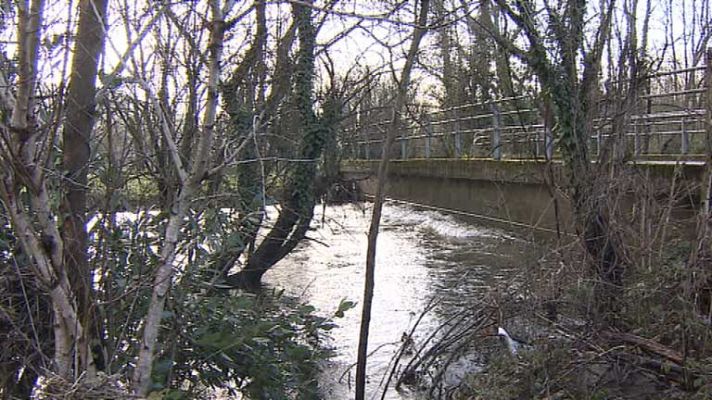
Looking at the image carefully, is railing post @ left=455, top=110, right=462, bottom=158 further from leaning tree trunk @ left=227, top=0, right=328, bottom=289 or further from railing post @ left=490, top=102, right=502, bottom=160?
leaning tree trunk @ left=227, top=0, right=328, bottom=289

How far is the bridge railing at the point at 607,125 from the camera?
6098 millimetres

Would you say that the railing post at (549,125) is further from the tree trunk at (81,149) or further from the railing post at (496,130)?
the railing post at (496,130)

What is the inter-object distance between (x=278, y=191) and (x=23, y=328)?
5.03 m

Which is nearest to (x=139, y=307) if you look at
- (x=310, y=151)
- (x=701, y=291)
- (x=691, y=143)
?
(x=701, y=291)

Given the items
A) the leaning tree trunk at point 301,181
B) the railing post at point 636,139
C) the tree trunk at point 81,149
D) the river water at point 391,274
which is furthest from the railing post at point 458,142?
the tree trunk at point 81,149

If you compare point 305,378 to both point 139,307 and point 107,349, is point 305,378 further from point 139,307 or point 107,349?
point 107,349

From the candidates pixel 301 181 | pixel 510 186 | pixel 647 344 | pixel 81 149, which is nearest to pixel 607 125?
pixel 647 344

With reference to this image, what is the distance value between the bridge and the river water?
0.61 m

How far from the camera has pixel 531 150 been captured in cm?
738

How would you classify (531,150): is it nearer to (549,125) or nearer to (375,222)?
(549,125)

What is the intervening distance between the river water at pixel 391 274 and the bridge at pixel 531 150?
0.61 m

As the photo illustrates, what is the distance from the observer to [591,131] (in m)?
6.70

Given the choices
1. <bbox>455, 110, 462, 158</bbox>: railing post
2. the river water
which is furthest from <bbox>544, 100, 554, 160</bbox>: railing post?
<bbox>455, 110, 462, 158</bbox>: railing post

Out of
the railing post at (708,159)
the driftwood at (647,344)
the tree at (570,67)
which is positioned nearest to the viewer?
the driftwood at (647,344)
